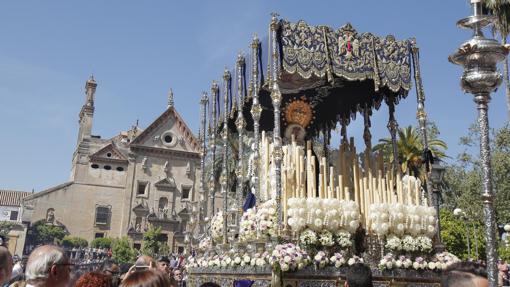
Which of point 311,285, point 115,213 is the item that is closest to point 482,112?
point 311,285

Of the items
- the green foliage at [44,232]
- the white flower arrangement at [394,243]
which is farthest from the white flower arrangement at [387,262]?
the green foliage at [44,232]

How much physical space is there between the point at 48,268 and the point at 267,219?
296 inches

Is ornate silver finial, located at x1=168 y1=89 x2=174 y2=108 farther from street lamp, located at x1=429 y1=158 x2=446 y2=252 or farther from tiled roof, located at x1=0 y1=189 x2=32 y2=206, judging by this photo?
street lamp, located at x1=429 y1=158 x2=446 y2=252

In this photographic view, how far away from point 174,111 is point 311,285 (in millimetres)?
49721

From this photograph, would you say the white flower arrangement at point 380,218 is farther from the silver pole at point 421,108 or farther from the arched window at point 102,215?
the arched window at point 102,215

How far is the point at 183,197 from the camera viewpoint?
5634 centimetres

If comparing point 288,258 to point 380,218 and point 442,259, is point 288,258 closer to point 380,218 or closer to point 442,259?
point 380,218

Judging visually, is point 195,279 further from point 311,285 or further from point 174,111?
point 174,111

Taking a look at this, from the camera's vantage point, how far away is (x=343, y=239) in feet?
37.3

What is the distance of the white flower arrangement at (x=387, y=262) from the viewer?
11.7 metres

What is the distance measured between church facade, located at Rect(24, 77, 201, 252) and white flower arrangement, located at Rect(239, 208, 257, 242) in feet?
139

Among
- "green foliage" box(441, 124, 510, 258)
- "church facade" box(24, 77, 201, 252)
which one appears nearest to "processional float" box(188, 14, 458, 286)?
"green foliage" box(441, 124, 510, 258)

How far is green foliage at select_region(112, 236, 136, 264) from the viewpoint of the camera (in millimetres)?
47688

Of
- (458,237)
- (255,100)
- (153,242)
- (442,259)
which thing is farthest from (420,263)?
(153,242)
